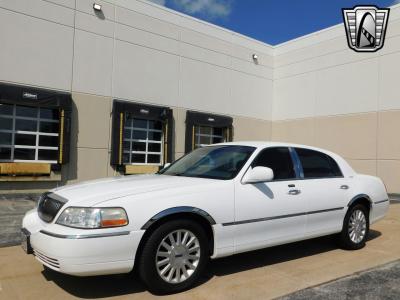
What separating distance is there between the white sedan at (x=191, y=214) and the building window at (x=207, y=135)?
38.0 ft

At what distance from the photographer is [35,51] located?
12.7m

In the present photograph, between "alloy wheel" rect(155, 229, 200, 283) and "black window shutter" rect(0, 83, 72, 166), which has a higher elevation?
"black window shutter" rect(0, 83, 72, 166)

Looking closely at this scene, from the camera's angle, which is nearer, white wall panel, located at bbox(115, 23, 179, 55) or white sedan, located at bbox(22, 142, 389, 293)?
white sedan, located at bbox(22, 142, 389, 293)

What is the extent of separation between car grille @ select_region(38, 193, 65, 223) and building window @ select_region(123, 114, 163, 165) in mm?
10428

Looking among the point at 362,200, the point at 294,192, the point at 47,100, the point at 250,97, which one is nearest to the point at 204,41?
the point at 250,97

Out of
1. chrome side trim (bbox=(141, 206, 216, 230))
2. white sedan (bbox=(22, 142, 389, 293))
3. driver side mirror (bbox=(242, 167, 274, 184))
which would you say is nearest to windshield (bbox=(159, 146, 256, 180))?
white sedan (bbox=(22, 142, 389, 293))

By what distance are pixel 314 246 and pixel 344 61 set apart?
1311 cm

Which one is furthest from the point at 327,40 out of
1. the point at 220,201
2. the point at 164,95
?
the point at 220,201

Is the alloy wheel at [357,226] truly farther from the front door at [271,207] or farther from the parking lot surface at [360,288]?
the front door at [271,207]

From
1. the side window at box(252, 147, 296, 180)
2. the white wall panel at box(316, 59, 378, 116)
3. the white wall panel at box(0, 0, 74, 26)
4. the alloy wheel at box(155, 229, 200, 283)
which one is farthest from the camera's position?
the white wall panel at box(316, 59, 378, 116)

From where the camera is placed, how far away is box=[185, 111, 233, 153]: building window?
1645 cm

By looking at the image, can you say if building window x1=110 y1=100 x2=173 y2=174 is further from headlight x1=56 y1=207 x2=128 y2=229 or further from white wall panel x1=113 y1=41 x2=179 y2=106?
headlight x1=56 y1=207 x2=128 y2=229

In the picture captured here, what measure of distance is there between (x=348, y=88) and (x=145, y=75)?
8.57 m

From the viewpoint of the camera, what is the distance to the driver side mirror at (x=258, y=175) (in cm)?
462
